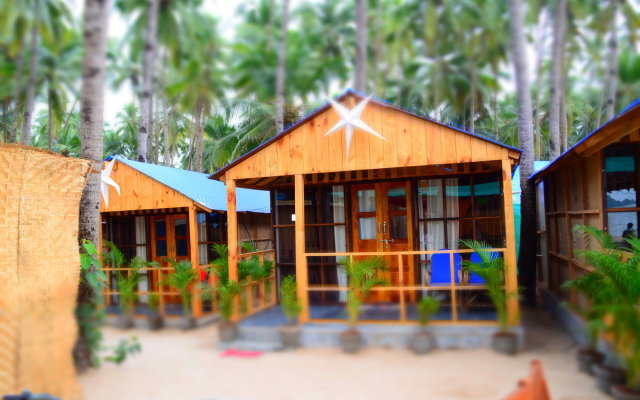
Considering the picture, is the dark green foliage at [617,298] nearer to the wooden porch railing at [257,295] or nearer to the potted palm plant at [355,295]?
the potted palm plant at [355,295]

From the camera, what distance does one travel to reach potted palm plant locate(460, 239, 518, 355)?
3422 millimetres

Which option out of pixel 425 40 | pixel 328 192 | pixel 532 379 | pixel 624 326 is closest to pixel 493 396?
pixel 532 379

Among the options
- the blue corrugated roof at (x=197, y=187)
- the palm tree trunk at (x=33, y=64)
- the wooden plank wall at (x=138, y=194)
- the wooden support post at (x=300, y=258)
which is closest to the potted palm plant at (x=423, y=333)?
the wooden support post at (x=300, y=258)

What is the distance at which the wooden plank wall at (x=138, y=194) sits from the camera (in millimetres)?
6812

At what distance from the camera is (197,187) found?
24.7 feet

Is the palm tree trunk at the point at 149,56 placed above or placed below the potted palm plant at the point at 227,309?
above

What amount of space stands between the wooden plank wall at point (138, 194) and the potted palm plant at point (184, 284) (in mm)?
1409

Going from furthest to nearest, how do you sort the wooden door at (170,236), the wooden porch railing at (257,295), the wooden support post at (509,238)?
the wooden door at (170,236) < the wooden porch railing at (257,295) < the wooden support post at (509,238)

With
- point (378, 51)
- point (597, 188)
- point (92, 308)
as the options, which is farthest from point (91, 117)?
point (597, 188)

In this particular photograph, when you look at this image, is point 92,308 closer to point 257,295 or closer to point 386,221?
point 257,295

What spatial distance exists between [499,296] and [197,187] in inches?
194

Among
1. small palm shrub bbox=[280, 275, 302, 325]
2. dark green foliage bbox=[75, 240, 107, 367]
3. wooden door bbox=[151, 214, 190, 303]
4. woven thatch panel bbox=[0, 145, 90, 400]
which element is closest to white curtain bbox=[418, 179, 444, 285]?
small palm shrub bbox=[280, 275, 302, 325]

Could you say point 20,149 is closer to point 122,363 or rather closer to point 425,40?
point 122,363

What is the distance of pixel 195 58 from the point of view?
3.87 m
